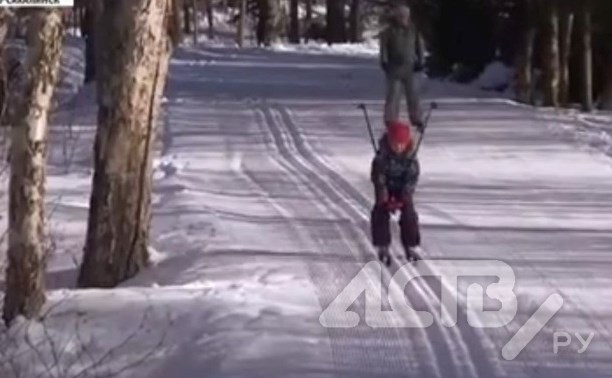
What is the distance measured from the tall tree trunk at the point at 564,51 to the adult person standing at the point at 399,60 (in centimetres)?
1156

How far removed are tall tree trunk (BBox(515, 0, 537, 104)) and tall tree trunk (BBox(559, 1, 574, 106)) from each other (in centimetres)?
64

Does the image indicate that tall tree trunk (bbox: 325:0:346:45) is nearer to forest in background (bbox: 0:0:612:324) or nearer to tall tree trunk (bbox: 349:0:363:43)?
tall tree trunk (bbox: 349:0:363:43)

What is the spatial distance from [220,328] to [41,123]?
2339 mm

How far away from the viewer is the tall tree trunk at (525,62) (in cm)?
3565

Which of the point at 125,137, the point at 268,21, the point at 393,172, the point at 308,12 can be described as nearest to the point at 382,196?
the point at 393,172

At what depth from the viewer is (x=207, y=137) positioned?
84.5 feet

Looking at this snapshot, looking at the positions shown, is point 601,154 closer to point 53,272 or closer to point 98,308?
point 53,272

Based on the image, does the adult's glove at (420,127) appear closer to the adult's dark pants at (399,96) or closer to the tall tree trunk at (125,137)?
the adult's dark pants at (399,96)

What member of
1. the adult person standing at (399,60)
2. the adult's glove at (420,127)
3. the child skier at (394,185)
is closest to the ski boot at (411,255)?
the child skier at (394,185)

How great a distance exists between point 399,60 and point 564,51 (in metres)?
14.0

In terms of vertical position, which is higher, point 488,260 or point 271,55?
point 488,260

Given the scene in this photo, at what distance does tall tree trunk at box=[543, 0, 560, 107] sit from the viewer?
3416cm

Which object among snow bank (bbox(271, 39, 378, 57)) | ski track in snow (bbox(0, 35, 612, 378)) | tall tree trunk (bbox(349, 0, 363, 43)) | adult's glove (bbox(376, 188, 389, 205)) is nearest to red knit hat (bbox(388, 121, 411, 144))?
adult's glove (bbox(376, 188, 389, 205))

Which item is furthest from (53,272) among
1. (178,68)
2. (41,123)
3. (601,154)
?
(178,68)
